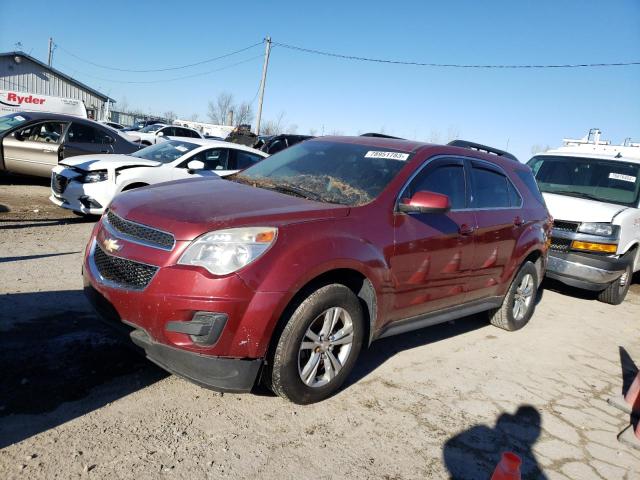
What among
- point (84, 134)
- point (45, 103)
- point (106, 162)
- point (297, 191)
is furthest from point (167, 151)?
point (45, 103)

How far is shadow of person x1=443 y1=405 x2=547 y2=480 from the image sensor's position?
2.87 m

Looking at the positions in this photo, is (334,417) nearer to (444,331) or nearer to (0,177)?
(444,331)

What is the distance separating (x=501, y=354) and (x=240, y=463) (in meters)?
3.06

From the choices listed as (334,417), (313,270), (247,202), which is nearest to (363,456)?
(334,417)

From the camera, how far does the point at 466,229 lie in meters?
4.25

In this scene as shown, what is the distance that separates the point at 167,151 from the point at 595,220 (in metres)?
6.79

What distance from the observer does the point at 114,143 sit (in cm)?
1042

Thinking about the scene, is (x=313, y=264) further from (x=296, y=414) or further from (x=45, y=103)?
(x=45, y=103)

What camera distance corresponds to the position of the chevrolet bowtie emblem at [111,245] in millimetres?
3082

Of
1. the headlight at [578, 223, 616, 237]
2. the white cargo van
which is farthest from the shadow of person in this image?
the white cargo van

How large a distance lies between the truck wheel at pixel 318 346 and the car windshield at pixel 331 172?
792 millimetres

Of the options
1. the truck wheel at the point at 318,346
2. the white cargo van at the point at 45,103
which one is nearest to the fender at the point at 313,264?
the truck wheel at the point at 318,346

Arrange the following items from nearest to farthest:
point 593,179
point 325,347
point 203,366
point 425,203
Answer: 1. point 203,366
2. point 325,347
3. point 425,203
4. point 593,179

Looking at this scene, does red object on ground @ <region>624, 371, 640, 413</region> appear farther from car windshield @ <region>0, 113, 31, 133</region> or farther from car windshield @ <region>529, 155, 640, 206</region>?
car windshield @ <region>0, 113, 31, 133</region>
